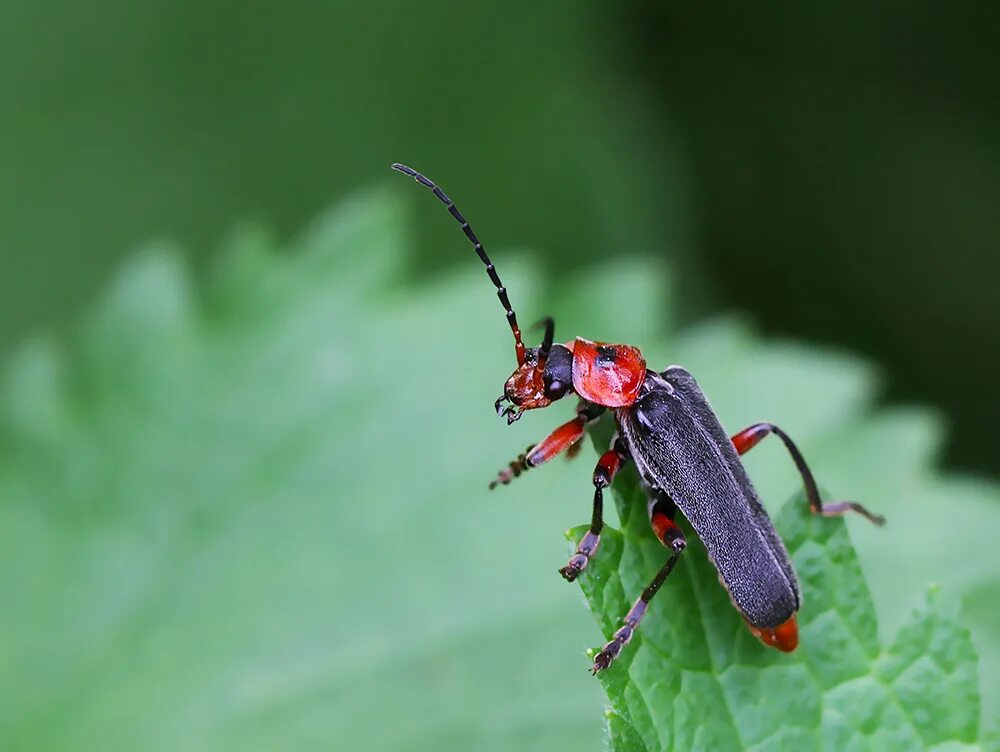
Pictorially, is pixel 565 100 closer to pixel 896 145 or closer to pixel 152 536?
pixel 896 145

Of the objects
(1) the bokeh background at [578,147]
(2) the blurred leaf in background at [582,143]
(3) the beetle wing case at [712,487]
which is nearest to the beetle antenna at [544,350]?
(3) the beetle wing case at [712,487]

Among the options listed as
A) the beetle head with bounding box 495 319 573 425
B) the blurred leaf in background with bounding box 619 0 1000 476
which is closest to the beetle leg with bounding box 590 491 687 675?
the beetle head with bounding box 495 319 573 425

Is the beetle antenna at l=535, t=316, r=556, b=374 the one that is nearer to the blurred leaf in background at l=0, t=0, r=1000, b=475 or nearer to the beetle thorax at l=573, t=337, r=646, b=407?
the beetle thorax at l=573, t=337, r=646, b=407

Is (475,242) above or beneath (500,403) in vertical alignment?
above

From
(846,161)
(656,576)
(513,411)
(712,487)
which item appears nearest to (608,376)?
(513,411)

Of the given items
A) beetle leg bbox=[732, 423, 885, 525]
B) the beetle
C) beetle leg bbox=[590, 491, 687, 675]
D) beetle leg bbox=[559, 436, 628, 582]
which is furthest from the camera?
beetle leg bbox=[732, 423, 885, 525]

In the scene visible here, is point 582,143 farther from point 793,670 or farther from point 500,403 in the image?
point 793,670
